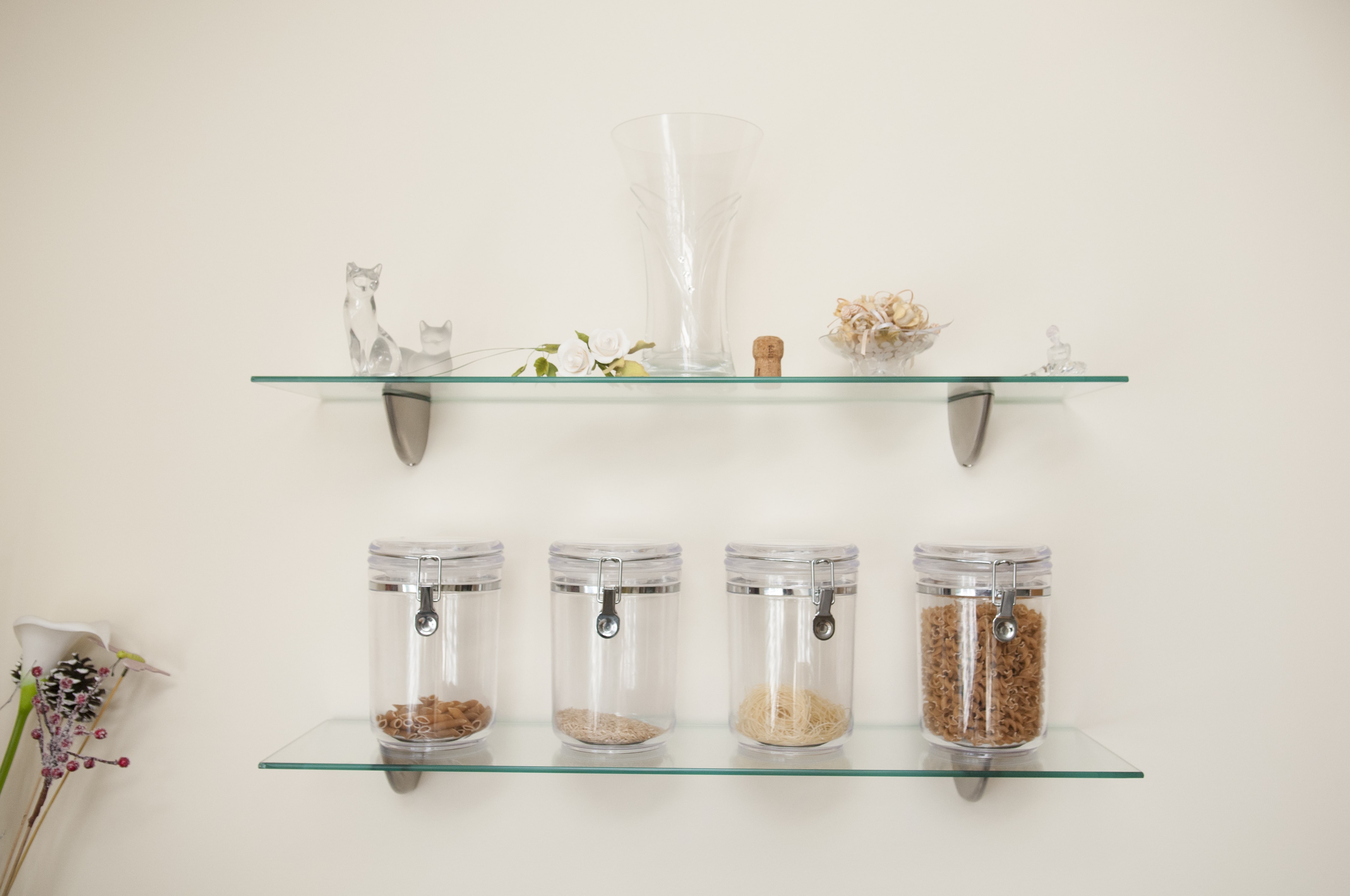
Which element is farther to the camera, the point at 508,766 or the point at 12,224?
the point at 12,224

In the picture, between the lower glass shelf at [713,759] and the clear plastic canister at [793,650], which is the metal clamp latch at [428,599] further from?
the clear plastic canister at [793,650]

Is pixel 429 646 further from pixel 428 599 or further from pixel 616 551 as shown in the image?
pixel 616 551

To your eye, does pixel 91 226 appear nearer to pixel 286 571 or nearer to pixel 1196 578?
pixel 286 571

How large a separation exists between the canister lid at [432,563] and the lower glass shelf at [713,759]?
220 mm

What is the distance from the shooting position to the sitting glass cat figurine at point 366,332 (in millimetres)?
1045

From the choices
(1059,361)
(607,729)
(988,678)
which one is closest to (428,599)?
(607,729)

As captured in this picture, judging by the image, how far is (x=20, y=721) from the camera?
1.10m

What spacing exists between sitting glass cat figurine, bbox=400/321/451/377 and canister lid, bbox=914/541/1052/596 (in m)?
0.70

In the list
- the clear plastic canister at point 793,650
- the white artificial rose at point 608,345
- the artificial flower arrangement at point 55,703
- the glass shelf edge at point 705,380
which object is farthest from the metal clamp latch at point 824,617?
the artificial flower arrangement at point 55,703

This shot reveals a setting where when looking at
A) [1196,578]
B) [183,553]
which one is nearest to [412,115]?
[183,553]

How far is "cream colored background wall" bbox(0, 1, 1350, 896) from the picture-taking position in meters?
1.13

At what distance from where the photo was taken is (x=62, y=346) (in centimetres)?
121

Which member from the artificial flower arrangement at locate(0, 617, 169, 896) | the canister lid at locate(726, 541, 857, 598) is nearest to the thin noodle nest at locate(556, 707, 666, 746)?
the canister lid at locate(726, 541, 857, 598)

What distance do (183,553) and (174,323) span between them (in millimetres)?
349
